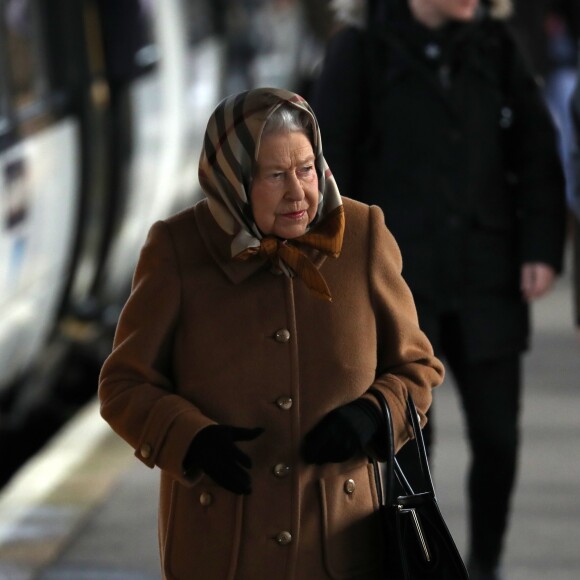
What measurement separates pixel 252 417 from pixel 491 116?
5.34 ft

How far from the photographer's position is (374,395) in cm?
234

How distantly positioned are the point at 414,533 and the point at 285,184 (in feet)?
1.66

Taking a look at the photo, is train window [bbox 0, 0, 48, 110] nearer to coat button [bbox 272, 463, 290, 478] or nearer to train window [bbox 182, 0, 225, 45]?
train window [bbox 182, 0, 225, 45]

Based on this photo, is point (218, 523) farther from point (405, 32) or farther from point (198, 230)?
point (405, 32)

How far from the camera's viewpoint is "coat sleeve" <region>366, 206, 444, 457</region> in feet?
7.84

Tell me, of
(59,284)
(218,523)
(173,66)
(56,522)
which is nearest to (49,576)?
(56,522)

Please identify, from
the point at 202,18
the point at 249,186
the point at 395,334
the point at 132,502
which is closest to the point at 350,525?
the point at 395,334

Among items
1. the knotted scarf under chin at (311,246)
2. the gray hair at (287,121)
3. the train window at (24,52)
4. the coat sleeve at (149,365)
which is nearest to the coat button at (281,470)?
the coat sleeve at (149,365)

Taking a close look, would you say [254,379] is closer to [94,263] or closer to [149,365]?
[149,365]

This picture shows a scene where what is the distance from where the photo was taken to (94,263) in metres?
7.74

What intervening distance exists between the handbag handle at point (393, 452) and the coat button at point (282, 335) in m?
0.14

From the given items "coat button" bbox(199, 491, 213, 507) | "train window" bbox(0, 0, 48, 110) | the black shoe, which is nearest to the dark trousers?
the black shoe

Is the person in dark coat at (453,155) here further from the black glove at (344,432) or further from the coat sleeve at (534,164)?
the black glove at (344,432)

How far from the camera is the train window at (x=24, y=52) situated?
618cm
